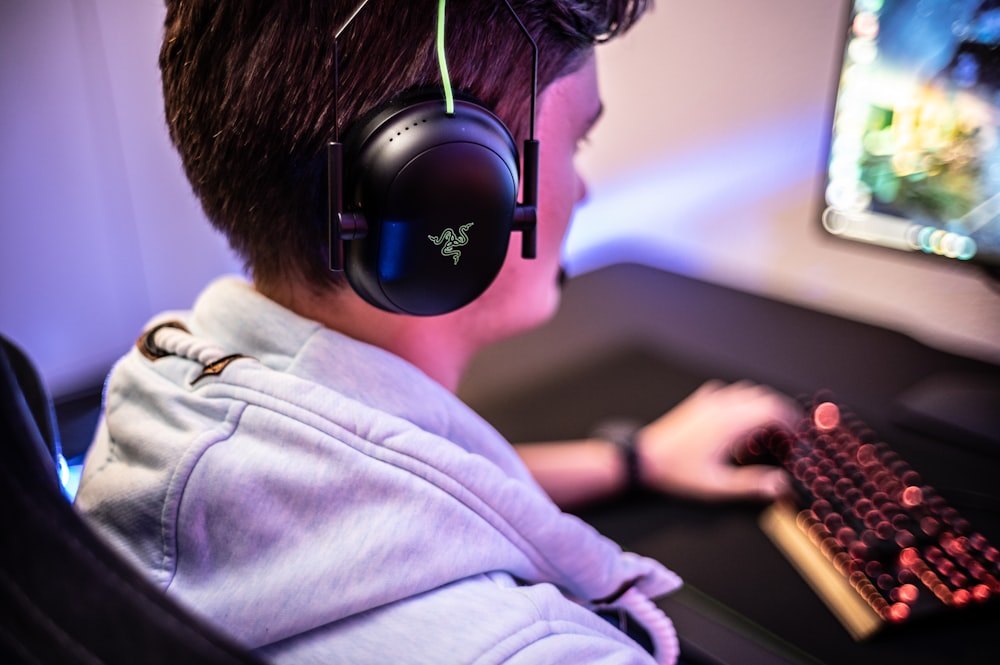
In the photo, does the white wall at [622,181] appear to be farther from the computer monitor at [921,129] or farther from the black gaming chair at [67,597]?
the black gaming chair at [67,597]

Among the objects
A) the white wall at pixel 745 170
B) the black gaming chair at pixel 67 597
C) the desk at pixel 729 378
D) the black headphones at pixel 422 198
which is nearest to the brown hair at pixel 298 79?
the black headphones at pixel 422 198

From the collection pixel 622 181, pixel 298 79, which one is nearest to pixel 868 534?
pixel 298 79

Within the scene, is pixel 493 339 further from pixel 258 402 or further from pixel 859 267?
pixel 859 267

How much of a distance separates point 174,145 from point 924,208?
81 centimetres

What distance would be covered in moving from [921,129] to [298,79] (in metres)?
0.71

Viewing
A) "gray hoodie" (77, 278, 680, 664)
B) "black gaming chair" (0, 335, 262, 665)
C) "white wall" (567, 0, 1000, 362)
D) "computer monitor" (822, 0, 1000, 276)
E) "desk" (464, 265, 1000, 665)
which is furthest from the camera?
"white wall" (567, 0, 1000, 362)

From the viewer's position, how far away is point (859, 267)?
119 cm

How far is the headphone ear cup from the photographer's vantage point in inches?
18.9

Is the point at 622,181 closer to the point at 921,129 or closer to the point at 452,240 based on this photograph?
the point at 921,129

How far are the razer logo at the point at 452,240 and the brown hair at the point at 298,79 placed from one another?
10 centimetres

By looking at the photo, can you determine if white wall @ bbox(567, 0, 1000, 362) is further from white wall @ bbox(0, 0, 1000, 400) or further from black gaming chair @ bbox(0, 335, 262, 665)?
black gaming chair @ bbox(0, 335, 262, 665)

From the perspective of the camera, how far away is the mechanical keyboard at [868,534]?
61cm

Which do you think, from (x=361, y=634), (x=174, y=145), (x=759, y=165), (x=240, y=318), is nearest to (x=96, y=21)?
(x=174, y=145)

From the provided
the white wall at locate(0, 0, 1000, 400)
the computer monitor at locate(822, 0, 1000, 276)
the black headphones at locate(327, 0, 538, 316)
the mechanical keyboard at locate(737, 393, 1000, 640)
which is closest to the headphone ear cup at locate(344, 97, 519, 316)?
the black headphones at locate(327, 0, 538, 316)
